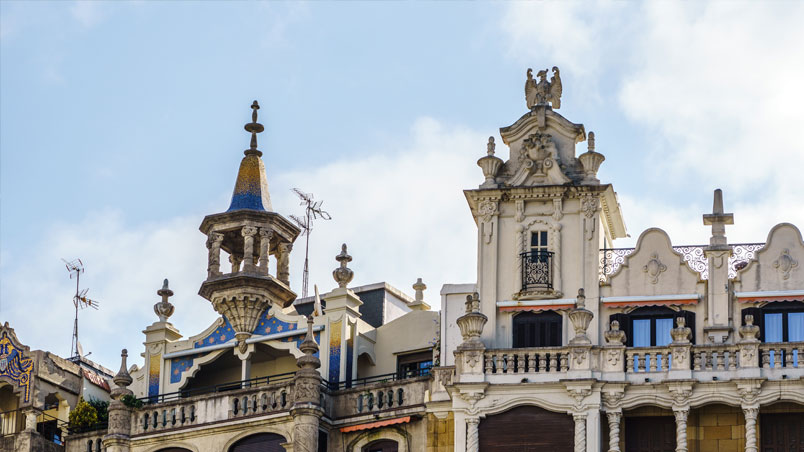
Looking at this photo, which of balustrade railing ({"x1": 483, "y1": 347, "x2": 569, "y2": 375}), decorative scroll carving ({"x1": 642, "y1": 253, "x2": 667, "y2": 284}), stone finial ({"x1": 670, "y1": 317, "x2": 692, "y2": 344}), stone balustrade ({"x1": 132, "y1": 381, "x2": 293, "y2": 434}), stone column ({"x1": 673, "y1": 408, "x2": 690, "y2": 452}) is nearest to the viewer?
stone column ({"x1": 673, "y1": 408, "x2": 690, "y2": 452})

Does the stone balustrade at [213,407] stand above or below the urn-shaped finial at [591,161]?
below

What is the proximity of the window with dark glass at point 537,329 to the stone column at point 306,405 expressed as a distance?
544 centimetres

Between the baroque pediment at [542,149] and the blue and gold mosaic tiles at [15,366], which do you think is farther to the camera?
the blue and gold mosaic tiles at [15,366]

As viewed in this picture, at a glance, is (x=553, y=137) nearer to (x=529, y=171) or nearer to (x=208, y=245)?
(x=529, y=171)

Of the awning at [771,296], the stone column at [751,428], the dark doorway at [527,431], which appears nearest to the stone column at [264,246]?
the dark doorway at [527,431]

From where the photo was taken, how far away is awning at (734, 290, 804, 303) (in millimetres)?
54031

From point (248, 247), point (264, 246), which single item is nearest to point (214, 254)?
point (248, 247)

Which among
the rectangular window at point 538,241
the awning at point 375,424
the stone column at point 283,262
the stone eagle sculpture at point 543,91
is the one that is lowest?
the awning at point 375,424

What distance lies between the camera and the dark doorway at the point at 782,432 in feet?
172

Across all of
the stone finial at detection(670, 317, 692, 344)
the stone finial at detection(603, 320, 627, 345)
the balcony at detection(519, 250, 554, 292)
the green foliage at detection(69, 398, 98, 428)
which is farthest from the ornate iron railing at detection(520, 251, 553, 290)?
the green foliage at detection(69, 398, 98, 428)

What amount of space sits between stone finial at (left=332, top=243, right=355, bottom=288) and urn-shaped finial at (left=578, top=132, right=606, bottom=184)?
7.26m

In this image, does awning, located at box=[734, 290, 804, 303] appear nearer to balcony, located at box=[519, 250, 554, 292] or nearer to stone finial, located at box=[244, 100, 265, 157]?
balcony, located at box=[519, 250, 554, 292]

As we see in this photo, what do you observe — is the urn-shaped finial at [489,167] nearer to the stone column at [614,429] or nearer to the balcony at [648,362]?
the balcony at [648,362]

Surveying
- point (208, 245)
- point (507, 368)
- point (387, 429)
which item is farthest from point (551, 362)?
point (208, 245)
